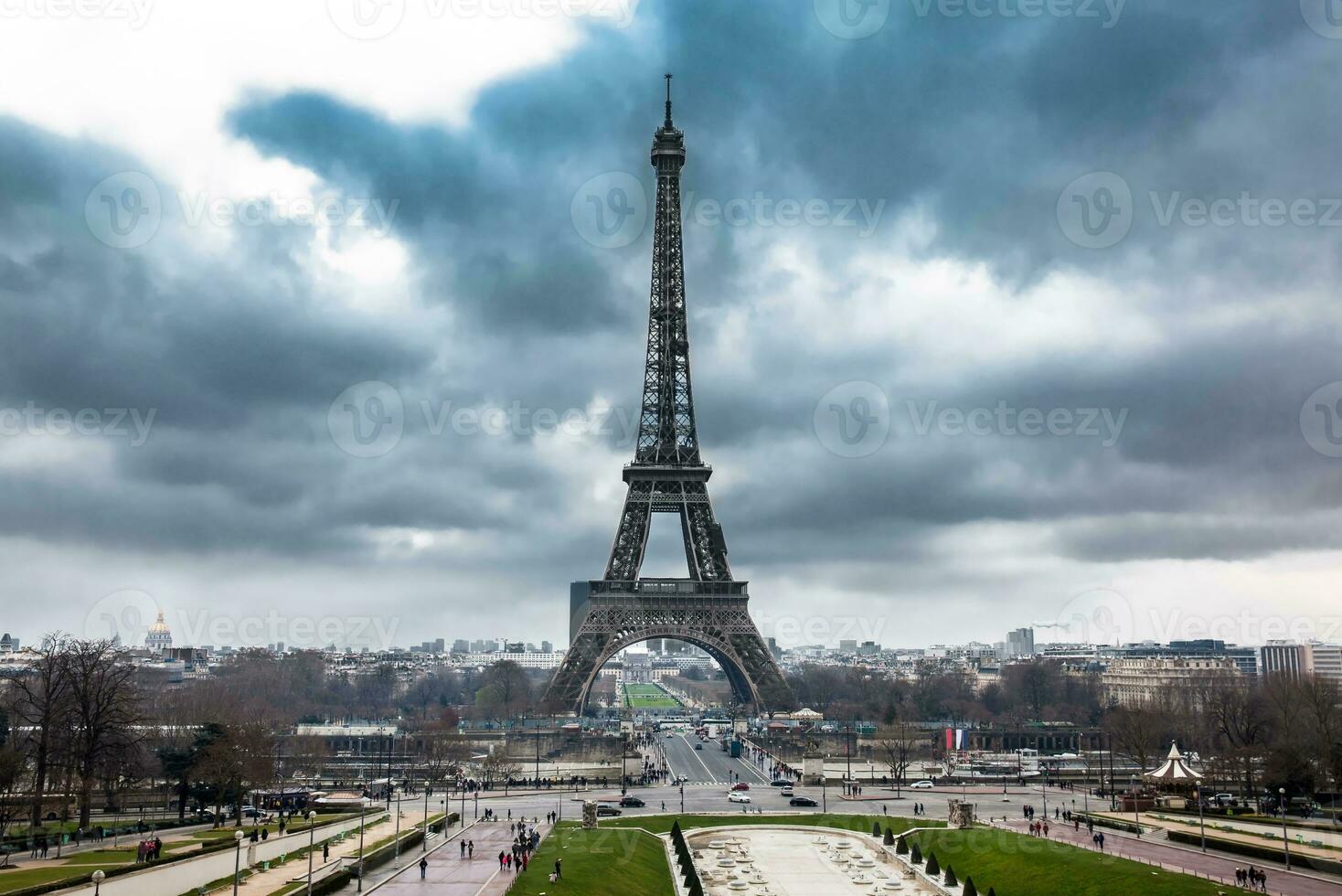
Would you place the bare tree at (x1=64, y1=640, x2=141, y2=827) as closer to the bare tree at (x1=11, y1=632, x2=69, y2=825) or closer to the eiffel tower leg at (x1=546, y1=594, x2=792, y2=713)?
the bare tree at (x1=11, y1=632, x2=69, y2=825)

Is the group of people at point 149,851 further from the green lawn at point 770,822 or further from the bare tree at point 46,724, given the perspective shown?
the green lawn at point 770,822

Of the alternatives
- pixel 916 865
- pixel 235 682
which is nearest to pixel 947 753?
pixel 916 865

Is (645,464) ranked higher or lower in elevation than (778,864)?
higher

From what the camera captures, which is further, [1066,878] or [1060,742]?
[1060,742]

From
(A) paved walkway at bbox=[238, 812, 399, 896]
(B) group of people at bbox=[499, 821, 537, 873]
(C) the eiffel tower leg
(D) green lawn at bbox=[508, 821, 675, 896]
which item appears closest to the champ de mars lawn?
(D) green lawn at bbox=[508, 821, 675, 896]

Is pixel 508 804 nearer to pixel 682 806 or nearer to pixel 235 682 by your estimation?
pixel 682 806

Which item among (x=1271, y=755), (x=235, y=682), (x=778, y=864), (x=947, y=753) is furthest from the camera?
(x=235, y=682)

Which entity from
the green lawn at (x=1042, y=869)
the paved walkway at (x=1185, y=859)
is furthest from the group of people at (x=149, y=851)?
the paved walkway at (x=1185, y=859)
